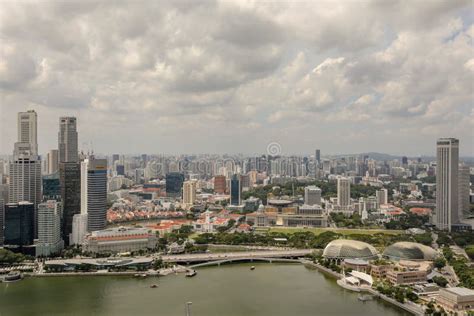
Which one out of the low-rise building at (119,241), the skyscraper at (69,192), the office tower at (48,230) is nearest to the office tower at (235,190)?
the skyscraper at (69,192)

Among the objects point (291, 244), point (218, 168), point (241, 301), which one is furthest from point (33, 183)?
point (218, 168)

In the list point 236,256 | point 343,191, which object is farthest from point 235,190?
point 236,256

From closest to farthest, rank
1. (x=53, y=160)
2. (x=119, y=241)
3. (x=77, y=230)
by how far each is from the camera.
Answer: (x=119, y=241)
(x=77, y=230)
(x=53, y=160)

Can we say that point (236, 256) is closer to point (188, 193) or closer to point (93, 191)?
point (93, 191)

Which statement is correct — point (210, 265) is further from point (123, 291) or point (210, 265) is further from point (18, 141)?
point (18, 141)

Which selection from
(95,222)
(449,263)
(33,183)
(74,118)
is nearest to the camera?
(449,263)

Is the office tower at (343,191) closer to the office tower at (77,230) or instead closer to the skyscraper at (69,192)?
the skyscraper at (69,192)

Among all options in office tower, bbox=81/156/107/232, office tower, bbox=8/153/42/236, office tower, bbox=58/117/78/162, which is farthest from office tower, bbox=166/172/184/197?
office tower, bbox=8/153/42/236
